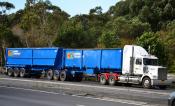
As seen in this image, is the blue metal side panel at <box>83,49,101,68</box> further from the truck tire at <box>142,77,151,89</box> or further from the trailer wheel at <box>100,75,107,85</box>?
the truck tire at <box>142,77,151,89</box>

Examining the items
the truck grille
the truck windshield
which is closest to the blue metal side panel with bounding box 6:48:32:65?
the truck windshield

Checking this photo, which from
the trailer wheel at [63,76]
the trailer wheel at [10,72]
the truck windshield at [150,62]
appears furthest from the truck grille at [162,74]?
the trailer wheel at [10,72]

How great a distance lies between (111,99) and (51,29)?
44.5m

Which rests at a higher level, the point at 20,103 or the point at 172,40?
the point at 172,40

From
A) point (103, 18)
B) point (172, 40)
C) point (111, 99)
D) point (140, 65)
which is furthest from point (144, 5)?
point (111, 99)

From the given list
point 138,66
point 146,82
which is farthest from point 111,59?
point 146,82

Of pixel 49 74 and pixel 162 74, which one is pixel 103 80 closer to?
pixel 162 74

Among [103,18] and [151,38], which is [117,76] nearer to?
[151,38]

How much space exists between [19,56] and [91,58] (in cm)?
→ 1056

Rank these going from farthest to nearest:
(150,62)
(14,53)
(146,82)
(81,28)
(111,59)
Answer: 1. (81,28)
2. (14,53)
3. (111,59)
4. (150,62)
5. (146,82)

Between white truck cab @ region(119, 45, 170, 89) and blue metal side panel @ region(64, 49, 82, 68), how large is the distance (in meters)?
5.18

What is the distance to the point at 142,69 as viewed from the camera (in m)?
35.7

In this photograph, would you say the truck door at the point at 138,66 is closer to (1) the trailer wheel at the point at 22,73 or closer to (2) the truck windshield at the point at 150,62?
(2) the truck windshield at the point at 150,62

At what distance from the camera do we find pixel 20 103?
19812mm
